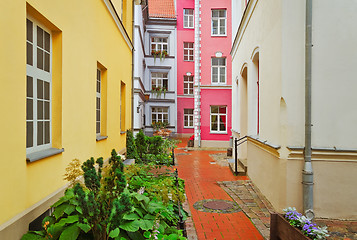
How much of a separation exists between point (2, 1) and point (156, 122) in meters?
26.4

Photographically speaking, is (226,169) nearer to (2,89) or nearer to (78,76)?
(78,76)

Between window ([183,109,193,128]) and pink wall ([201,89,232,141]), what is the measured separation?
909 centimetres

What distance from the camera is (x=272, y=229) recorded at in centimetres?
425

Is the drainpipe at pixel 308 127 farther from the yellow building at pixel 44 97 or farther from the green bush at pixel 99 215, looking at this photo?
the yellow building at pixel 44 97

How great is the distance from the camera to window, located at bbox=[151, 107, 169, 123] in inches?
1157

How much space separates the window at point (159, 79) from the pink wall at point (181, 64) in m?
1.38

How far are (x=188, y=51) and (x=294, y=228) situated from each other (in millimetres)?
27274

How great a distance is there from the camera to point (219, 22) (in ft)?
68.3

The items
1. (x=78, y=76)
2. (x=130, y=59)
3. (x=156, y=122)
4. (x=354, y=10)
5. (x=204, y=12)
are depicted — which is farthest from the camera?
(x=156, y=122)

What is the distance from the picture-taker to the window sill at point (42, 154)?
3026 mm

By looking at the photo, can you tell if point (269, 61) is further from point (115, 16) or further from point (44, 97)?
point (44, 97)

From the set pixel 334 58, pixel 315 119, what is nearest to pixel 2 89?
pixel 315 119

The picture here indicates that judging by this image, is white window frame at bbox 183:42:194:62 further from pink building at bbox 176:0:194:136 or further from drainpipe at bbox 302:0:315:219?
drainpipe at bbox 302:0:315:219

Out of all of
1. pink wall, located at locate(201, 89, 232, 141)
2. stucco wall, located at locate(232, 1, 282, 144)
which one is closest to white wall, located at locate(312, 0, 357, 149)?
stucco wall, located at locate(232, 1, 282, 144)
